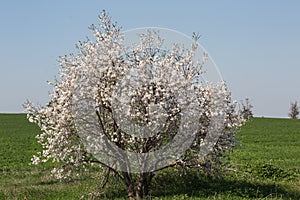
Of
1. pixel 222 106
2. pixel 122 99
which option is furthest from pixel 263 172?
pixel 122 99

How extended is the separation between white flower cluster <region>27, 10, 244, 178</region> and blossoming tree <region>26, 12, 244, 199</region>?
0.02 meters

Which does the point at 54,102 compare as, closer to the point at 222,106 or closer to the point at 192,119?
the point at 192,119

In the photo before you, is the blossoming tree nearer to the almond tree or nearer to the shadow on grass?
the shadow on grass

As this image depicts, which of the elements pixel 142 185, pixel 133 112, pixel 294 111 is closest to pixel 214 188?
pixel 142 185

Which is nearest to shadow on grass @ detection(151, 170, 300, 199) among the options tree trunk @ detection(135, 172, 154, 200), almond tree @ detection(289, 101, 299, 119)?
tree trunk @ detection(135, 172, 154, 200)

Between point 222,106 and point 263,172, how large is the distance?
6.01 meters

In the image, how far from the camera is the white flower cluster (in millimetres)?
10141

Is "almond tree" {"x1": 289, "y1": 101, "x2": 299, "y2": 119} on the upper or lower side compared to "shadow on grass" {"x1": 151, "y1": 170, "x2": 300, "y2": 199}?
upper

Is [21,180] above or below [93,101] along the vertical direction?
below

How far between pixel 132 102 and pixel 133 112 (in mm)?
217

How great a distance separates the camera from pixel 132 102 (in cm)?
1006

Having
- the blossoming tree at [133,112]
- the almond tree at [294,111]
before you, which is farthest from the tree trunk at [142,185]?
the almond tree at [294,111]

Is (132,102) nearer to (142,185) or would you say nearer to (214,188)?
(142,185)

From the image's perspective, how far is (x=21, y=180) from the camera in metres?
16.5
